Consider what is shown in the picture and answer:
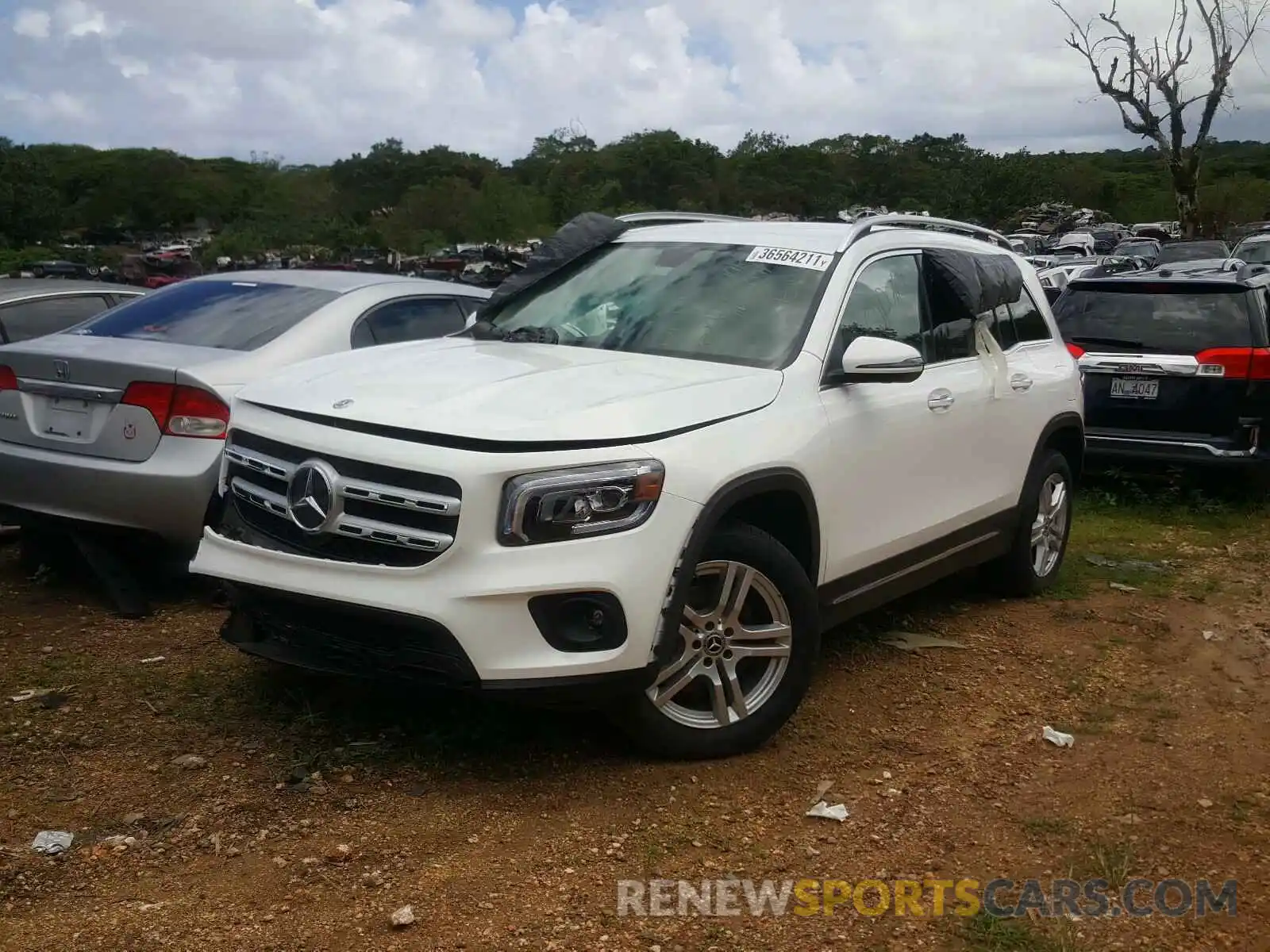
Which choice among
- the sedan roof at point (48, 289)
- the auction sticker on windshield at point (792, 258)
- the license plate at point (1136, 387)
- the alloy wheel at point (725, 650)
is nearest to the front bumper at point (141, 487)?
the alloy wheel at point (725, 650)

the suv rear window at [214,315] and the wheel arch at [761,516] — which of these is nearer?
the wheel arch at [761,516]

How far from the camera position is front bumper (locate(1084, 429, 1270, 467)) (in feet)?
27.4

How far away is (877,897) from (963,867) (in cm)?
33

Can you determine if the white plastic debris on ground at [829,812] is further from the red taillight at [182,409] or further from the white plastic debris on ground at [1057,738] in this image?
the red taillight at [182,409]

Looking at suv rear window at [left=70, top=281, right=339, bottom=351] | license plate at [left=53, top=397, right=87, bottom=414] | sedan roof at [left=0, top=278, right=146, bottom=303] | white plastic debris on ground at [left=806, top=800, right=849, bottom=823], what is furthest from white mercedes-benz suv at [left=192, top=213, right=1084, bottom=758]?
sedan roof at [left=0, top=278, right=146, bottom=303]

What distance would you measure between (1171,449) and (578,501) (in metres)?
6.23

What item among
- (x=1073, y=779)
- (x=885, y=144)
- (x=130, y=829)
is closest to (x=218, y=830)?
(x=130, y=829)

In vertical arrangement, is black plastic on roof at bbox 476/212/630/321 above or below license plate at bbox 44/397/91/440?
above

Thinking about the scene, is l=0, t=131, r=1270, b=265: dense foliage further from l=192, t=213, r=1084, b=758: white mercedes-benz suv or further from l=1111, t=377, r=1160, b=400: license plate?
l=192, t=213, r=1084, b=758: white mercedes-benz suv

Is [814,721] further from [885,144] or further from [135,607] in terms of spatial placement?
[885,144]

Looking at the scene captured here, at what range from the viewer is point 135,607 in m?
5.57

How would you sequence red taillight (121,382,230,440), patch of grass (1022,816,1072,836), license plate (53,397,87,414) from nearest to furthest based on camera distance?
patch of grass (1022,816,1072,836) < red taillight (121,382,230,440) < license plate (53,397,87,414)

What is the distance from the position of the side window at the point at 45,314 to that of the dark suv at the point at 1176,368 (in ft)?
20.9

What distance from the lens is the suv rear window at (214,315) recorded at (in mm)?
5855
